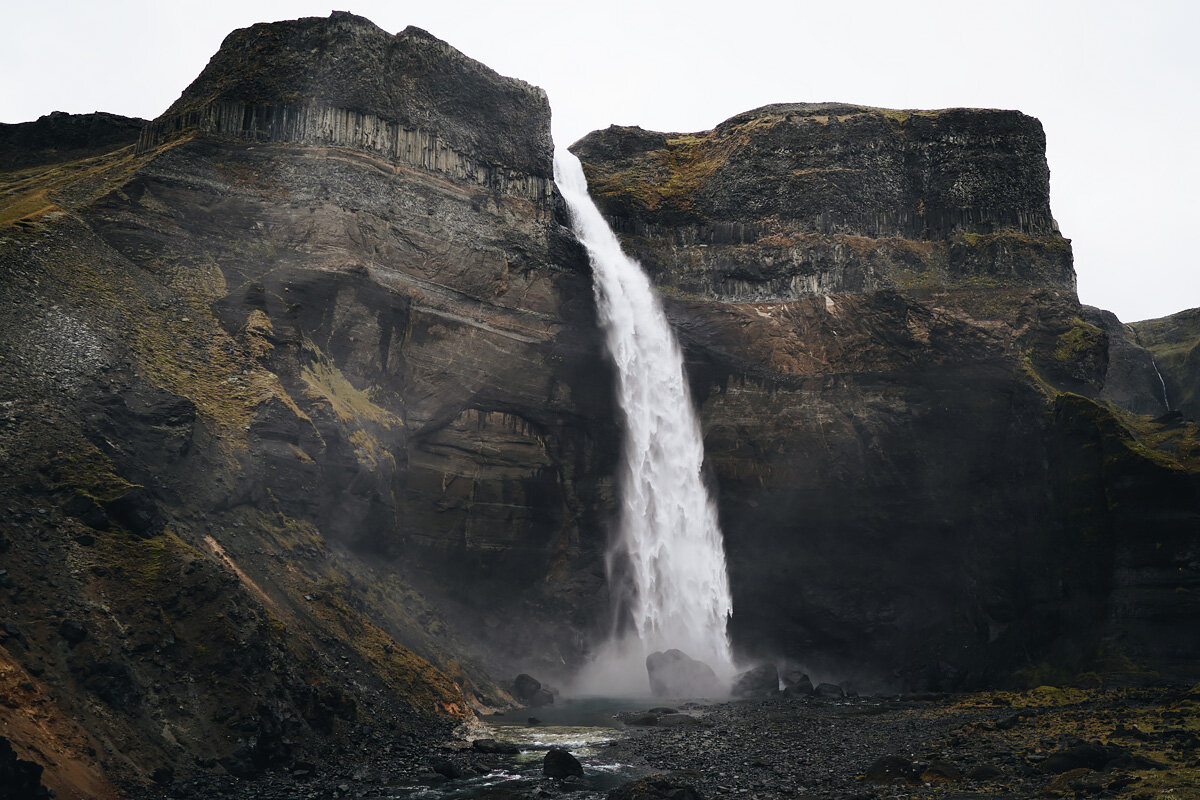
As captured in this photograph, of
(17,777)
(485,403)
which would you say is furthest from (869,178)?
(17,777)

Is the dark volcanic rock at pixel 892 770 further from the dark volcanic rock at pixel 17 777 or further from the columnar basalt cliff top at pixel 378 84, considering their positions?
the columnar basalt cliff top at pixel 378 84

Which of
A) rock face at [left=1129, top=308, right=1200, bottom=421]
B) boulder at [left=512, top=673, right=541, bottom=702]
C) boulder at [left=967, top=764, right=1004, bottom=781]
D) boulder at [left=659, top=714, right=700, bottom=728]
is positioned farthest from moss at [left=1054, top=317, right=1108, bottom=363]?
rock face at [left=1129, top=308, right=1200, bottom=421]

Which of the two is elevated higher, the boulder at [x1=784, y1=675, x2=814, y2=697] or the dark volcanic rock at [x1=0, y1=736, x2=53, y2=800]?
the dark volcanic rock at [x1=0, y1=736, x2=53, y2=800]

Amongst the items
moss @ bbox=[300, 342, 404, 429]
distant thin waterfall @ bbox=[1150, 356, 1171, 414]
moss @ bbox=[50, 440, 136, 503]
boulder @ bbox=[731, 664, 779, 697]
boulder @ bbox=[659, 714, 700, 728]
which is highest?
distant thin waterfall @ bbox=[1150, 356, 1171, 414]

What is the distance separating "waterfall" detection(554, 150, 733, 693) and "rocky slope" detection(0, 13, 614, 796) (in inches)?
63.8

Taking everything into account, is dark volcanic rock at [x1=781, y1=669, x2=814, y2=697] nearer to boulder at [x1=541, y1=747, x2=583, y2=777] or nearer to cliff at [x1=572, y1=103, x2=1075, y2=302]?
boulder at [x1=541, y1=747, x2=583, y2=777]

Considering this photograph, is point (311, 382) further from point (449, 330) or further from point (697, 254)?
point (697, 254)

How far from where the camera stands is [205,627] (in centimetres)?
2041

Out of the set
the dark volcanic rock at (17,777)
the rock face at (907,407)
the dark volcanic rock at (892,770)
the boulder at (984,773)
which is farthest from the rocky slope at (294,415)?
the boulder at (984,773)

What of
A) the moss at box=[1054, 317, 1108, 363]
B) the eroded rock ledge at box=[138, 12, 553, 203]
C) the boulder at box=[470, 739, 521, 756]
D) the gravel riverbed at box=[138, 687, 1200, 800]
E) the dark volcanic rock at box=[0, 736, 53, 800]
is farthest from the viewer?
the moss at box=[1054, 317, 1108, 363]

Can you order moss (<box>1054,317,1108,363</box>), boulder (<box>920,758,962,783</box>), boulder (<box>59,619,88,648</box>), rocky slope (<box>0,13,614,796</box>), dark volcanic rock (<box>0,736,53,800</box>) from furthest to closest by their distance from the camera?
moss (<box>1054,317,1108,363</box>) < boulder (<box>920,758,962,783</box>) < rocky slope (<box>0,13,614,796</box>) < boulder (<box>59,619,88,648</box>) < dark volcanic rock (<box>0,736,53,800</box>)

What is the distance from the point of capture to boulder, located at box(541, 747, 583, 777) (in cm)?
2153

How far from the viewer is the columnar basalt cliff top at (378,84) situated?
4134cm

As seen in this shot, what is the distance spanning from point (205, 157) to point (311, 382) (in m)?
12.2
